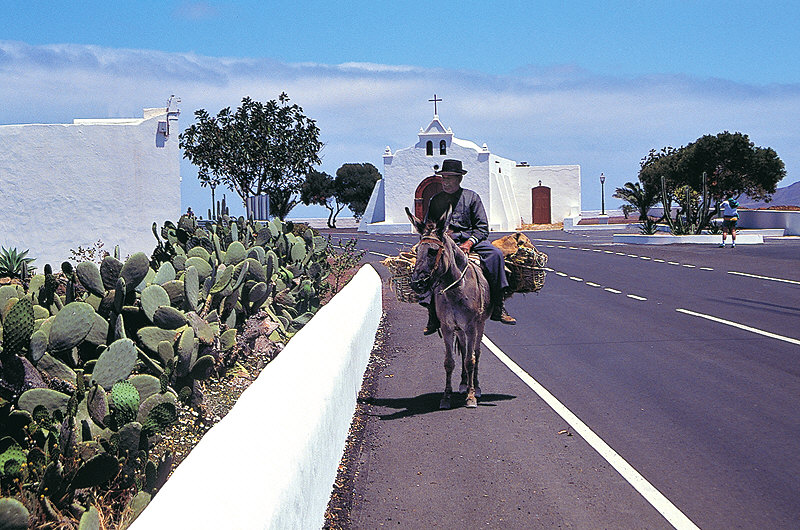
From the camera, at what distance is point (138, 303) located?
336 inches

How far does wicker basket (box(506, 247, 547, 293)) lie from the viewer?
32.8 feet

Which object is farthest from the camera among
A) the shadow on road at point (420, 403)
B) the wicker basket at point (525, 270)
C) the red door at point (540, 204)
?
the red door at point (540, 204)

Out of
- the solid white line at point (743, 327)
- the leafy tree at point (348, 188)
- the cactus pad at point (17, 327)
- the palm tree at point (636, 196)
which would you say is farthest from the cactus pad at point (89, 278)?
the leafy tree at point (348, 188)

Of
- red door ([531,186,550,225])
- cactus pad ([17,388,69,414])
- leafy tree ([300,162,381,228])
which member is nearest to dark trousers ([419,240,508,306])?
cactus pad ([17,388,69,414])

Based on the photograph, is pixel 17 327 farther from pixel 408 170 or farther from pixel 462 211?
pixel 408 170

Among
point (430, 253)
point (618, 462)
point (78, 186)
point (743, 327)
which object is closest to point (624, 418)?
point (618, 462)

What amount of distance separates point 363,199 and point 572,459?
297ft

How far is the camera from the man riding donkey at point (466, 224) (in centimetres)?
946

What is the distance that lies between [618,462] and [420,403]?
2845 millimetres

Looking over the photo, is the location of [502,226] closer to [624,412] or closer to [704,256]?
[704,256]

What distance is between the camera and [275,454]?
4.46 meters

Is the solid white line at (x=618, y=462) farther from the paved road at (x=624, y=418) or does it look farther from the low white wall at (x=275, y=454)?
the low white wall at (x=275, y=454)

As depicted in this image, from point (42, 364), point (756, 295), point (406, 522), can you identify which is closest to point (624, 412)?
point (406, 522)

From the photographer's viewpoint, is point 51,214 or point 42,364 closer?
point 42,364
